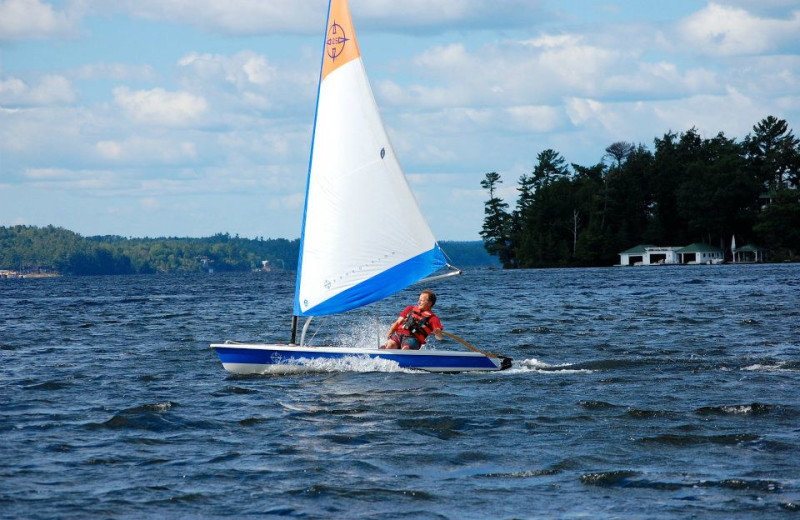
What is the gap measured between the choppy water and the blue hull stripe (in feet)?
1.10

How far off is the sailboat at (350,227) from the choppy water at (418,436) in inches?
22.9

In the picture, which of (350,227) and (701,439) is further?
(350,227)

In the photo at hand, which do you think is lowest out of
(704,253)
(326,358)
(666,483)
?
(666,483)

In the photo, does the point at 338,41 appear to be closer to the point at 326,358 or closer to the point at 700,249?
the point at 326,358

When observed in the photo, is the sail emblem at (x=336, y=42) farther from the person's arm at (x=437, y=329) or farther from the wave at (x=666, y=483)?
the wave at (x=666, y=483)

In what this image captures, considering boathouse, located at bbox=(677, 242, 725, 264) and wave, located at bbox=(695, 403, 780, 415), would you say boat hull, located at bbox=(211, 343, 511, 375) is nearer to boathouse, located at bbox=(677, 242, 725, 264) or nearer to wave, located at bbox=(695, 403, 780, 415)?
wave, located at bbox=(695, 403, 780, 415)

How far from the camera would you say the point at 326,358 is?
22.3m

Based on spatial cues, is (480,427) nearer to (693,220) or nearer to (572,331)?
(572,331)

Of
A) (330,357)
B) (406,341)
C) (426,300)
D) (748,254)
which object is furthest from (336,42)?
(748,254)

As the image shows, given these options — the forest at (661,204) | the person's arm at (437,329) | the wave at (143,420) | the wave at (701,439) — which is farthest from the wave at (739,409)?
the forest at (661,204)

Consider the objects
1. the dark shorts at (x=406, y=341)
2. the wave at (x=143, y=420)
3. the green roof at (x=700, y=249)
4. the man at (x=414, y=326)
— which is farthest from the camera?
the green roof at (x=700, y=249)

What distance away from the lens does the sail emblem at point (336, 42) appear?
72.7ft

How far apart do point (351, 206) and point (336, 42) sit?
3395 millimetres

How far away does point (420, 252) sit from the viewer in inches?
894
